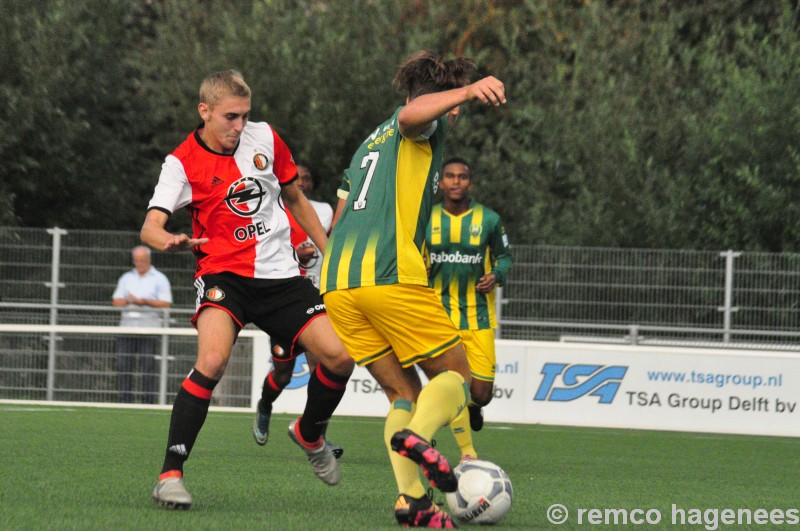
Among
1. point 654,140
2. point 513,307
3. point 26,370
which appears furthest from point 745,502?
point 654,140

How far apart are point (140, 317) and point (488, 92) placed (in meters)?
11.1

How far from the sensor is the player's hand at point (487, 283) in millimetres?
10071

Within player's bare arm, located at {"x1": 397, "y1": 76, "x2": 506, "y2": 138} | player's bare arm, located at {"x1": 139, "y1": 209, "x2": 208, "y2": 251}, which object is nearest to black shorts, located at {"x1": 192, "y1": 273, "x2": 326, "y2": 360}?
player's bare arm, located at {"x1": 139, "y1": 209, "x2": 208, "y2": 251}

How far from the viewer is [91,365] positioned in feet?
49.8

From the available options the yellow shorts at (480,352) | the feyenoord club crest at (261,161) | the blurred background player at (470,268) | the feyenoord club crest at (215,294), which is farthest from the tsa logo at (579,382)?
the feyenoord club crest at (215,294)

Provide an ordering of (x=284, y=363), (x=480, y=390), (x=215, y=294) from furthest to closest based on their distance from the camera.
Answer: (x=480, y=390), (x=284, y=363), (x=215, y=294)

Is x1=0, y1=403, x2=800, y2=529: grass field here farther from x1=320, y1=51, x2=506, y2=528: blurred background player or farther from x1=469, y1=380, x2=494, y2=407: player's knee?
x1=320, y1=51, x2=506, y2=528: blurred background player

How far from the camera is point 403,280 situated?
5.59 metres

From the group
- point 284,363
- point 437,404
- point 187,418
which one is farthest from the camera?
point 284,363

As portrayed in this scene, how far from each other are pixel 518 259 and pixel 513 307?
1.93 feet

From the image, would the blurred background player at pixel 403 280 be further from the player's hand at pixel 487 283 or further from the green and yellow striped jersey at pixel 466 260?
the green and yellow striped jersey at pixel 466 260

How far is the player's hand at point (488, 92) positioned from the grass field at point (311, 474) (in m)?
1.79

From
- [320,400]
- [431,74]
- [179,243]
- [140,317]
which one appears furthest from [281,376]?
[140,317]

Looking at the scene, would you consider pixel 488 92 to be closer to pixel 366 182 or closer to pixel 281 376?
pixel 366 182
